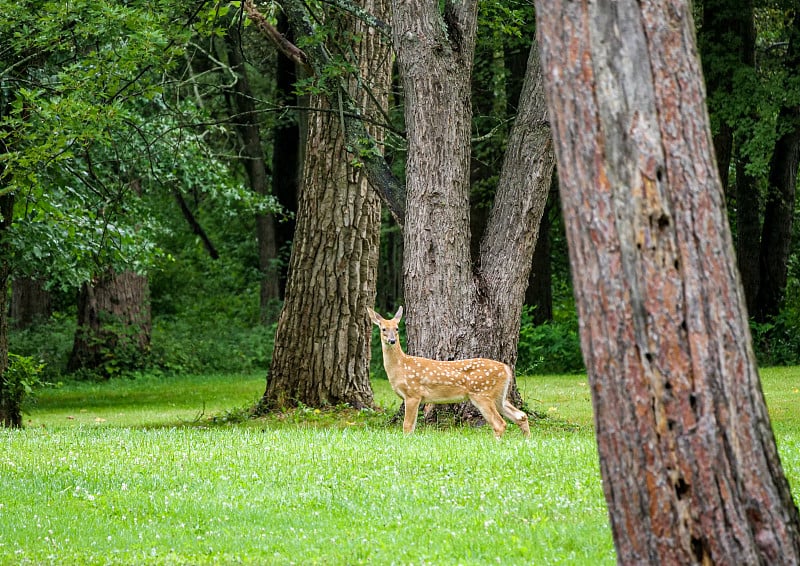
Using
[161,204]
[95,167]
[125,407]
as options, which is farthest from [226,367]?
[161,204]

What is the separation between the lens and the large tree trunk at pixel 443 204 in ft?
39.8

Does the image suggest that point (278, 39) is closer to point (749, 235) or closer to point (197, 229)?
point (749, 235)

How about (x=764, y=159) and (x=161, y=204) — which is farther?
(x=161, y=204)

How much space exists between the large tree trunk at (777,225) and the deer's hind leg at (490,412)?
52.8 ft

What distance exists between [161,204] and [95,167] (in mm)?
22230

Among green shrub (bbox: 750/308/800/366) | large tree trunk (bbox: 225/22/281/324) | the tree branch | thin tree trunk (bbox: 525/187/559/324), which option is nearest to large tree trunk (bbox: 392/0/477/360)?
the tree branch

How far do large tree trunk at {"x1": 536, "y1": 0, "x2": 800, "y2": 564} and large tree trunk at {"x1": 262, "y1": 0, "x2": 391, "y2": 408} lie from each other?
A: 1120cm

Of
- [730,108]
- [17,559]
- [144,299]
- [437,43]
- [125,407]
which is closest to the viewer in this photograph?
[17,559]

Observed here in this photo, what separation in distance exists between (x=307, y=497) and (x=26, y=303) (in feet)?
86.0

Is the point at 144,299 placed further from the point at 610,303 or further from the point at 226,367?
the point at 610,303

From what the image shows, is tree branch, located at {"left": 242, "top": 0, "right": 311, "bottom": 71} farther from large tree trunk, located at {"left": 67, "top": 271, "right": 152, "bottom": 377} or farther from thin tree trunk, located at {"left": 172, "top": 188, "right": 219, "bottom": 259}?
thin tree trunk, located at {"left": 172, "top": 188, "right": 219, "bottom": 259}

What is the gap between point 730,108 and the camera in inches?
675

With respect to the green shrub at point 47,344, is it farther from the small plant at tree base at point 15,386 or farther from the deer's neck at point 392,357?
the deer's neck at point 392,357

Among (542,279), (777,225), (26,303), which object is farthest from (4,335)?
(777,225)
